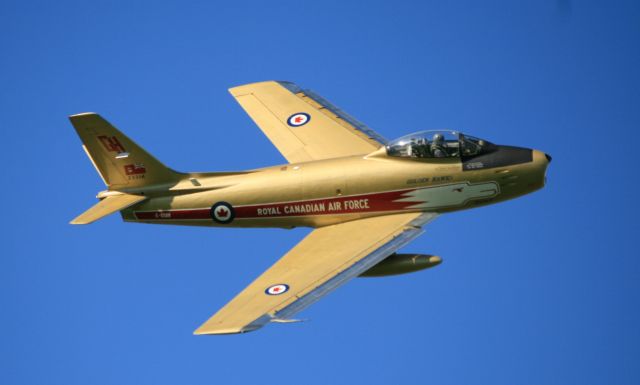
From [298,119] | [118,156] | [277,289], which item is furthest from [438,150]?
[118,156]

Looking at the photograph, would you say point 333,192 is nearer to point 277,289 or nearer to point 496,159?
point 277,289

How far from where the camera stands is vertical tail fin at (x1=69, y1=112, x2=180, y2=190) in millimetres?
34688

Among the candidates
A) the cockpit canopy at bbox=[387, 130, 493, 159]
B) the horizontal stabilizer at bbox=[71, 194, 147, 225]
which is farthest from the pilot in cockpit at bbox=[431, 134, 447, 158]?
the horizontal stabilizer at bbox=[71, 194, 147, 225]

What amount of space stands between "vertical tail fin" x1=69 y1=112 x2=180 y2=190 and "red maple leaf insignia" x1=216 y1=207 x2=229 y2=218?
168cm

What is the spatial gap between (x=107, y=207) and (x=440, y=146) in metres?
9.81

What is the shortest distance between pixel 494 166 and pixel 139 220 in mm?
10636

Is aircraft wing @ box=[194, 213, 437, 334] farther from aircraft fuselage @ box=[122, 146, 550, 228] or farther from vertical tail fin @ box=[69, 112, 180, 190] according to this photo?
vertical tail fin @ box=[69, 112, 180, 190]

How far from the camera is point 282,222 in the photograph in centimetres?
3409

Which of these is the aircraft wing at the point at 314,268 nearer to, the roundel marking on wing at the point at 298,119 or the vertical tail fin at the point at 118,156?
the vertical tail fin at the point at 118,156

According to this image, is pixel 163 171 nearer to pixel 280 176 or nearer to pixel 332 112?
pixel 280 176

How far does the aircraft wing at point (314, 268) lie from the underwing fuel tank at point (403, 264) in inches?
27.0

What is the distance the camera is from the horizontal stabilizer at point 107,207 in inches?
1310

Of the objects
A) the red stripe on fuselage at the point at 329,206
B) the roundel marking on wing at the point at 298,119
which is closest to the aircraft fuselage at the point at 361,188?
the red stripe on fuselage at the point at 329,206

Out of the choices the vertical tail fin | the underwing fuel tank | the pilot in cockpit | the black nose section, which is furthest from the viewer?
the vertical tail fin
